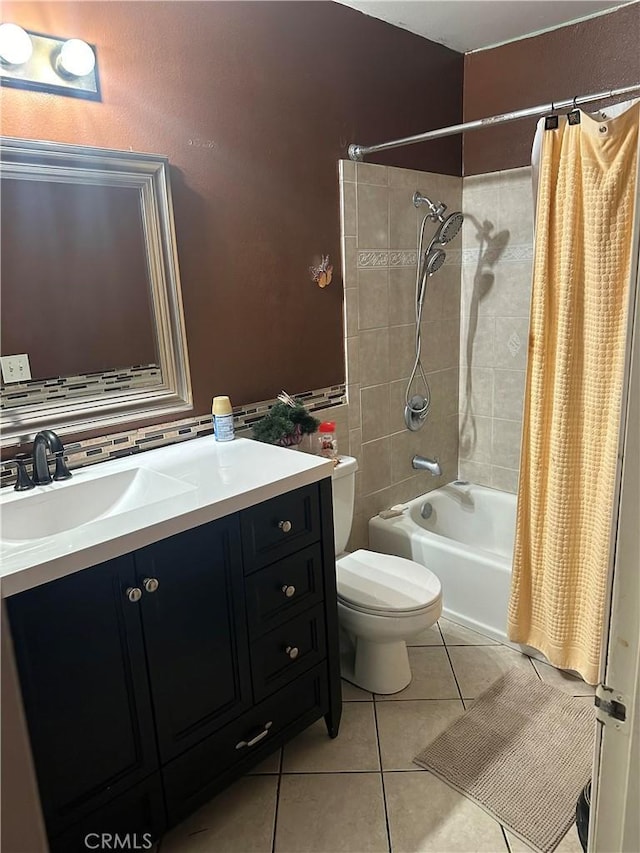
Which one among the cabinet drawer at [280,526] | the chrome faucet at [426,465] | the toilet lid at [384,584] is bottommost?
the toilet lid at [384,584]

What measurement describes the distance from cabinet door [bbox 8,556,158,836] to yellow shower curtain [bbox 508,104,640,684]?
4.59 feet

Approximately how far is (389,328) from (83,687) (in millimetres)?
1843

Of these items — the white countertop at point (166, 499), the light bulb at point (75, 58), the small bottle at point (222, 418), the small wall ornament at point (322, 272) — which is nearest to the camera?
the white countertop at point (166, 499)

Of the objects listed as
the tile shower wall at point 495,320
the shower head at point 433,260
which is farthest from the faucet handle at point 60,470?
the tile shower wall at point 495,320

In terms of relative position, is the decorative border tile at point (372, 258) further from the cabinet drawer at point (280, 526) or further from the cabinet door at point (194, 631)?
the cabinet door at point (194, 631)

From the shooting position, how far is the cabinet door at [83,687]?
114 cm

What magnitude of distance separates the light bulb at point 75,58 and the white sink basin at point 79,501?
1047 millimetres

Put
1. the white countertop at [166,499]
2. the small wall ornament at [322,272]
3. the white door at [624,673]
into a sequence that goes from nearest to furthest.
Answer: the white door at [624,673], the white countertop at [166,499], the small wall ornament at [322,272]

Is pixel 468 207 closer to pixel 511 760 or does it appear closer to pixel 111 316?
pixel 111 316

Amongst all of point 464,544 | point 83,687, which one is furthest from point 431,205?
point 83,687

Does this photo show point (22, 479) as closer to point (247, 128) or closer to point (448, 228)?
point (247, 128)

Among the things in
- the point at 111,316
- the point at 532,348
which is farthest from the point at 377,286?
the point at 111,316

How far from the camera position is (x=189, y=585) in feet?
4.51

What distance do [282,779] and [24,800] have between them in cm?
137
